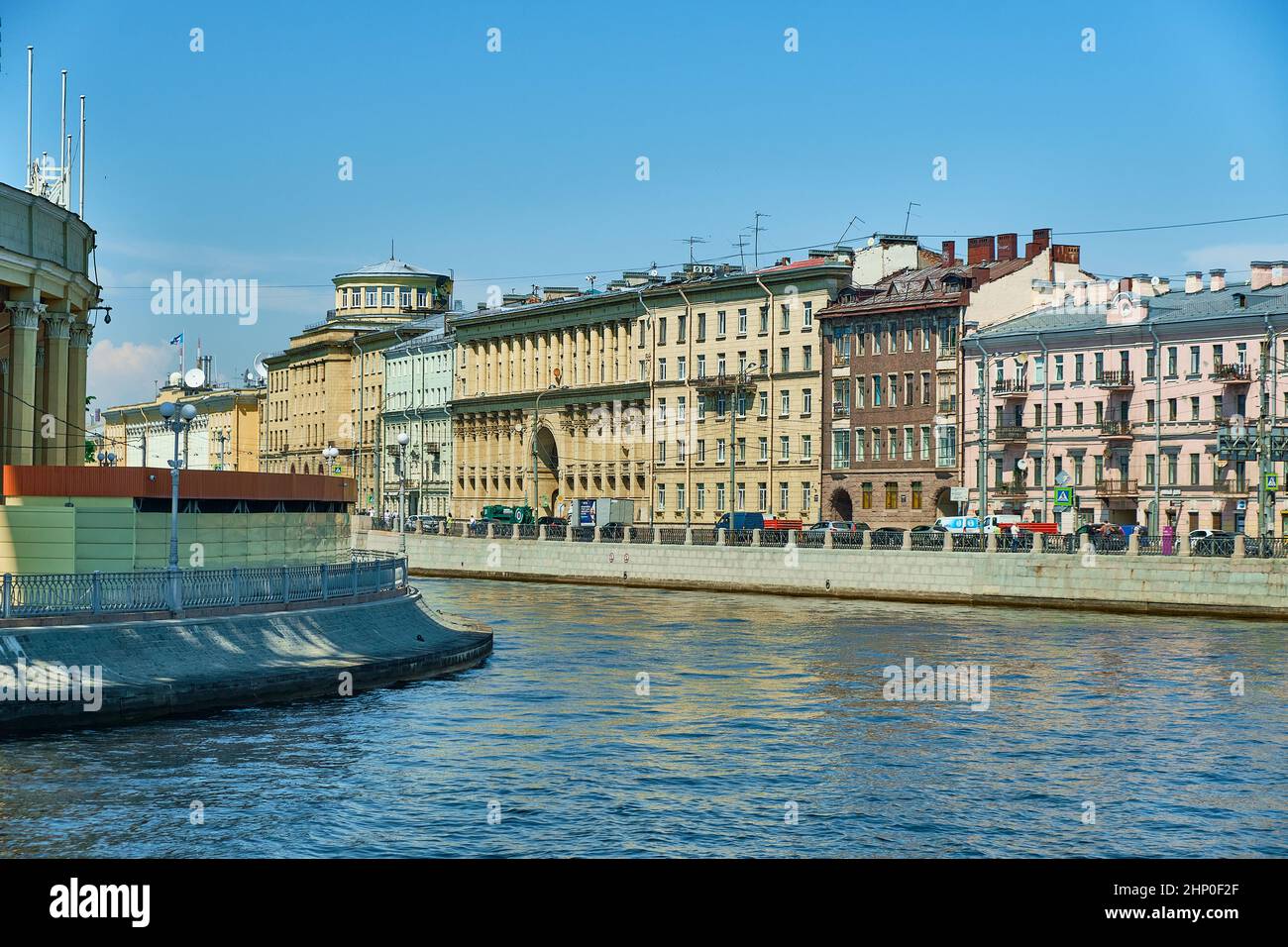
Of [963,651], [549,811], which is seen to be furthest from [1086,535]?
[549,811]

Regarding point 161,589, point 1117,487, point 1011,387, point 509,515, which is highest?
point 1011,387

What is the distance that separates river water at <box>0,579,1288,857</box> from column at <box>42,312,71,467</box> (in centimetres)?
1889

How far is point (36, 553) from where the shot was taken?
34.3 meters

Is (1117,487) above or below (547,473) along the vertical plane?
below

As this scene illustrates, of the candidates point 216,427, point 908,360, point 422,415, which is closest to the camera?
point 908,360

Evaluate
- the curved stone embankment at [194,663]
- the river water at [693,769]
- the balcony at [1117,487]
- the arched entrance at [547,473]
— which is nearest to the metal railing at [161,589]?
the curved stone embankment at [194,663]

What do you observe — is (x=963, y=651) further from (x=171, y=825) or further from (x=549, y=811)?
(x=171, y=825)

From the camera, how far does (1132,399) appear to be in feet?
265

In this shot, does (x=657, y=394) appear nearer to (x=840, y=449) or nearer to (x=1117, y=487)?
(x=840, y=449)

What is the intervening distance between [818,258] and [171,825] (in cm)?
8090

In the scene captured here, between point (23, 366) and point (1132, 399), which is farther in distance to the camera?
point (1132, 399)

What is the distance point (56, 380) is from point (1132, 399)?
4747 cm

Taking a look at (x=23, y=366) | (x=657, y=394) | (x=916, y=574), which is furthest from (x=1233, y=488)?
(x=23, y=366)
